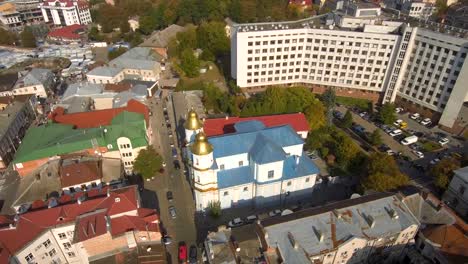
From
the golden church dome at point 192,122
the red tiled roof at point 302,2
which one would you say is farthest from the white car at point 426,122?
the red tiled roof at point 302,2

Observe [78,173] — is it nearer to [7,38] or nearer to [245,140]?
[245,140]

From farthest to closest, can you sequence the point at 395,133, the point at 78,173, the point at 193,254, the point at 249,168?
the point at 395,133
the point at 78,173
the point at 249,168
the point at 193,254

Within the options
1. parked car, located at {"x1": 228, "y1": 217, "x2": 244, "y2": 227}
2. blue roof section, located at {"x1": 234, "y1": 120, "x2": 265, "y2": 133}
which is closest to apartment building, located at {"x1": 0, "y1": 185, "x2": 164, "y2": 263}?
parked car, located at {"x1": 228, "y1": 217, "x2": 244, "y2": 227}

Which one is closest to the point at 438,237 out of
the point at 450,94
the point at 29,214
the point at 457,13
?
the point at 450,94

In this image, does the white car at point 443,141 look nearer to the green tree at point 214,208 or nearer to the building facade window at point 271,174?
the building facade window at point 271,174

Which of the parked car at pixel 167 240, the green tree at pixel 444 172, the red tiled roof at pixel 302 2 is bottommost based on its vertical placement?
the parked car at pixel 167 240

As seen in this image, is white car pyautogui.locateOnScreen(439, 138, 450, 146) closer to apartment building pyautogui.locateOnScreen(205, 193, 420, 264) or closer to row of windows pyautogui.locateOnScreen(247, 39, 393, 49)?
row of windows pyautogui.locateOnScreen(247, 39, 393, 49)

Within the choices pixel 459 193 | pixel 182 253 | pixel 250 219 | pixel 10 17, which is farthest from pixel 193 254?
pixel 10 17
